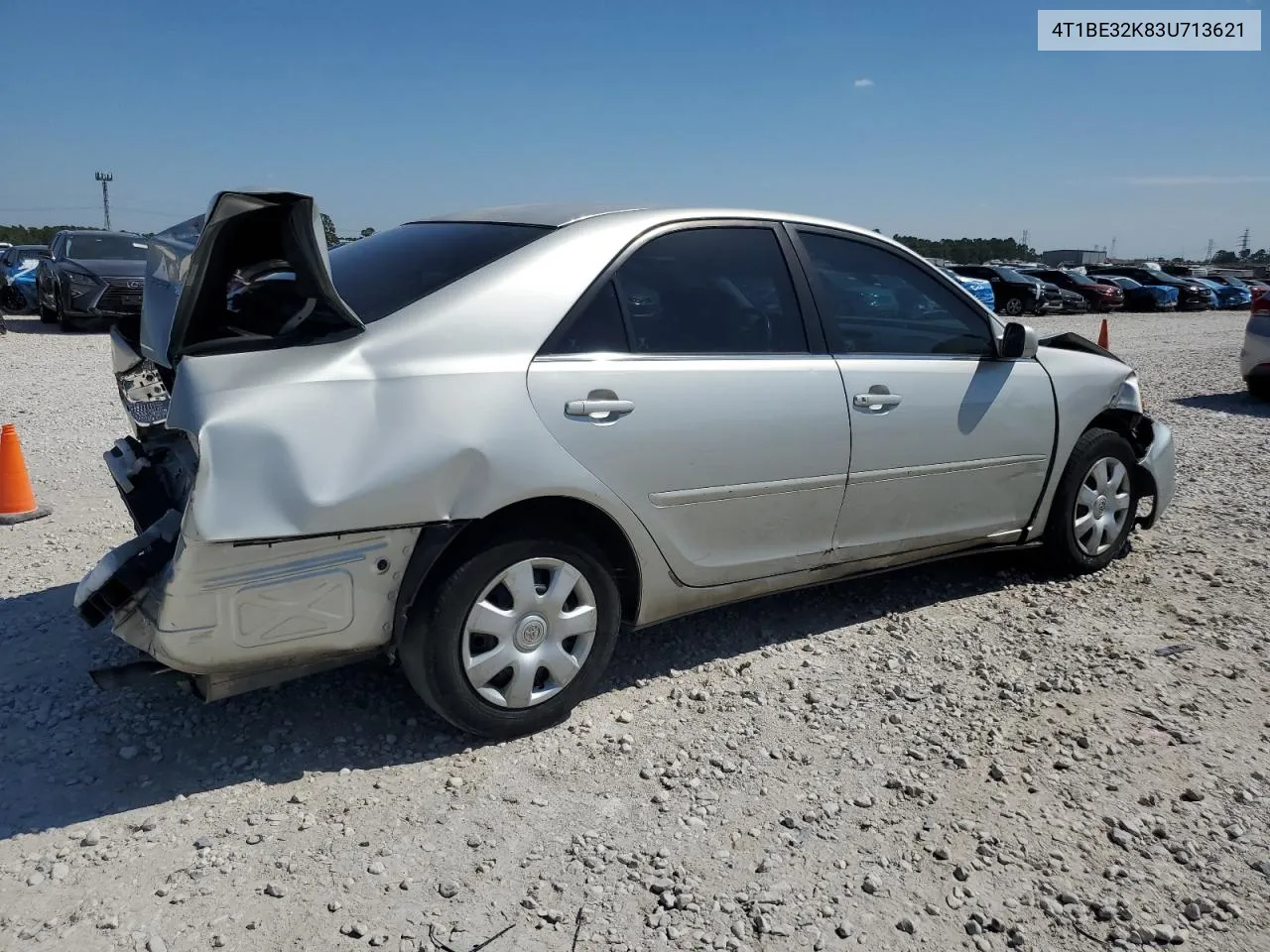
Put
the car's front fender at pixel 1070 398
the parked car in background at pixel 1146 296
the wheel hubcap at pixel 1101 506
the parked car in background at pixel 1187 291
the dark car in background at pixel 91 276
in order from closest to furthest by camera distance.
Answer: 1. the car's front fender at pixel 1070 398
2. the wheel hubcap at pixel 1101 506
3. the dark car in background at pixel 91 276
4. the parked car in background at pixel 1146 296
5. the parked car in background at pixel 1187 291

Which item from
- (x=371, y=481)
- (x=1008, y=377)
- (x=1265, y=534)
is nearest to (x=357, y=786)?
(x=371, y=481)

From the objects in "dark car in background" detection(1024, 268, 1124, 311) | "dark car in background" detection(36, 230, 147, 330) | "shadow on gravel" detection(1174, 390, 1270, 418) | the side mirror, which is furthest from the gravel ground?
"dark car in background" detection(1024, 268, 1124, 311)

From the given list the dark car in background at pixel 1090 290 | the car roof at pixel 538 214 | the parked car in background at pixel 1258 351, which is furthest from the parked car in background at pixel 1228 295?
the car roof at pixel 538 214

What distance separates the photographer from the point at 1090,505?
501 centimetres

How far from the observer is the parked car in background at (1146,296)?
3428 cm

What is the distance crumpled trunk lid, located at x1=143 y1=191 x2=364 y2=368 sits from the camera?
2939 mm

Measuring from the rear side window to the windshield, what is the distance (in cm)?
1444

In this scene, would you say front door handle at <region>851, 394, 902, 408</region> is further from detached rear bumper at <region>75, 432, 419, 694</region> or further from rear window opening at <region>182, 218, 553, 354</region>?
detached rear bumper at <region>75, 432, 419, 694</region>

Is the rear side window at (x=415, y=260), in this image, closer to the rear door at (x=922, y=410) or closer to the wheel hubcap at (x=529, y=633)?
the wheel hubcap at (x=529, y=633)

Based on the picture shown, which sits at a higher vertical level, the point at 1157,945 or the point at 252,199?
the point at 252,199

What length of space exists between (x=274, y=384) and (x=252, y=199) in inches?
21.3

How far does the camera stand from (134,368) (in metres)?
3.60

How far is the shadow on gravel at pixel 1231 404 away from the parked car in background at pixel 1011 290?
56.1 ft

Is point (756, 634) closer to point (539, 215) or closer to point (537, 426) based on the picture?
point (537, 426)
